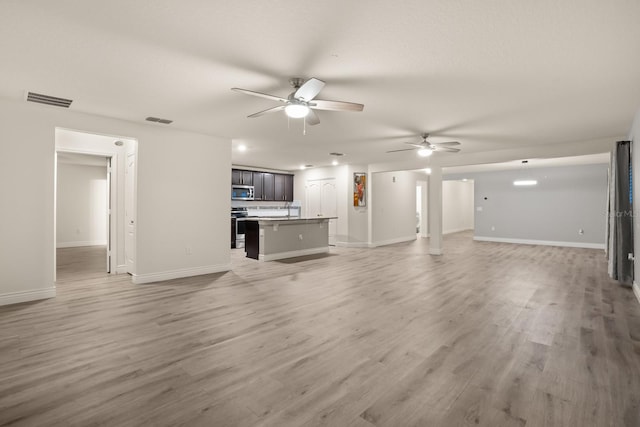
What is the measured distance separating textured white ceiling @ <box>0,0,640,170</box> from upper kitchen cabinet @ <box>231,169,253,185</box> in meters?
4.64

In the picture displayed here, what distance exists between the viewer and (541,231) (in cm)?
976

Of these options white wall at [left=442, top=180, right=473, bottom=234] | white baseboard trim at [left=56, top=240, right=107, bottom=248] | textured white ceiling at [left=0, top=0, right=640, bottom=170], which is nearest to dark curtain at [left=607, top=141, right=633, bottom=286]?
textured white ceiling at [left=0, top=0, right=640, bottom=170]

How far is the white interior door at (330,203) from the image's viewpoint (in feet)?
31.8

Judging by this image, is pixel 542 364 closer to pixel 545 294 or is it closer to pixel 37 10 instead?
pixel 545 294

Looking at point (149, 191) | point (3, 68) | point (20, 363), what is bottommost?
point (20, 363)

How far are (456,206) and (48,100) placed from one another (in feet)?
44.9

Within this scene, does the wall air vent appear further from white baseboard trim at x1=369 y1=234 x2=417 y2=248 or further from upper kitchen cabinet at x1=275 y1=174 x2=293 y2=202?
white baseboard trim at x1=369 y1=234 x2=417 y2=248

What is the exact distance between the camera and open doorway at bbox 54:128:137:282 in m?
5.27

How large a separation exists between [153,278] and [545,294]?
5662mm

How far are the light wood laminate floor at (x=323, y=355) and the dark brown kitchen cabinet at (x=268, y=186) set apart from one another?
18.3ft

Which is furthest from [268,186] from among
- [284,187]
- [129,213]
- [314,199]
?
[129,213]

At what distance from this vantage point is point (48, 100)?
3701 millimetres

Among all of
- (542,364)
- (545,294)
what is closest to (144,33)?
(542,364)

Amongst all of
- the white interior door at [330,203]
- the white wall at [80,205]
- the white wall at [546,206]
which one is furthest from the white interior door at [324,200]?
the white wall at [80,205]
